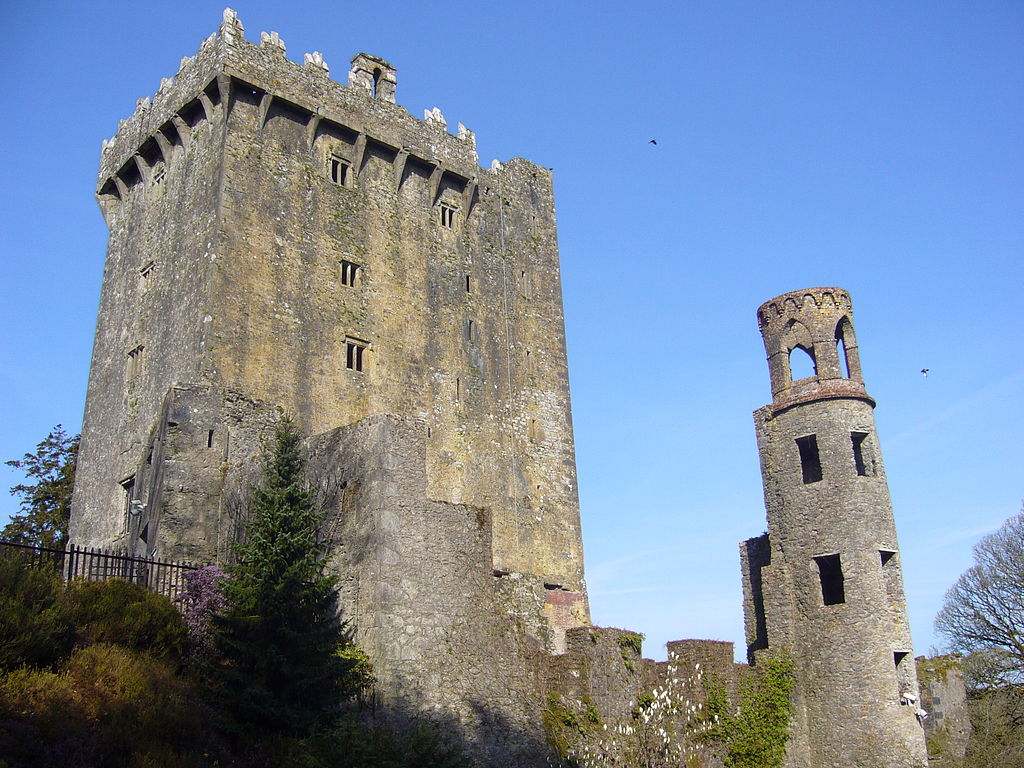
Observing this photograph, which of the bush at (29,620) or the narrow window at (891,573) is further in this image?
the narrow window at (891,573)

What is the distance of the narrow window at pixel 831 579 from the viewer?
93.7 ft

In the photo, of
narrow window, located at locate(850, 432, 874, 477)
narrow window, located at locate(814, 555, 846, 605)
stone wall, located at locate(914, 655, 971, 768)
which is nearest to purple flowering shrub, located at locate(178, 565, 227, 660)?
narrow window, located at locate(814, 555, 846, 605)

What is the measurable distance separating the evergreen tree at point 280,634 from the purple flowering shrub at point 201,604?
0.40m

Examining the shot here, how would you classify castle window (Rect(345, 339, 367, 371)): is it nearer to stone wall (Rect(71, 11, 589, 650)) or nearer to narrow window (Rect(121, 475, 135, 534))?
stone wall (Rect(71, 11, 589, 650))

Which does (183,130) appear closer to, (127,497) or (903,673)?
(127,497)

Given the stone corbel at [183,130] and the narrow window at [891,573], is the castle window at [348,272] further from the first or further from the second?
the narrow window at [891,573]

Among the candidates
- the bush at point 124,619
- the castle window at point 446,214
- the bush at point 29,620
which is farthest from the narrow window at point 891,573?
the bush at point 29,620

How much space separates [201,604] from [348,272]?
39.6ft

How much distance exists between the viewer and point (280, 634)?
54.2 ft

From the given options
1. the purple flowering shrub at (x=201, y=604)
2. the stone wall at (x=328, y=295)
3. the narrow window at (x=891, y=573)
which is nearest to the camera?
the purple flowering shrub at (x=201, y=604)

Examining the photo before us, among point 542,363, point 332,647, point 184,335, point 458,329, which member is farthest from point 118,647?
point 542,363

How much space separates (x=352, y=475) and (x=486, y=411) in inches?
455

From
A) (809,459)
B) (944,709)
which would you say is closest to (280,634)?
(809,459)

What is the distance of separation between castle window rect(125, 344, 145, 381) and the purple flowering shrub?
942 cm
